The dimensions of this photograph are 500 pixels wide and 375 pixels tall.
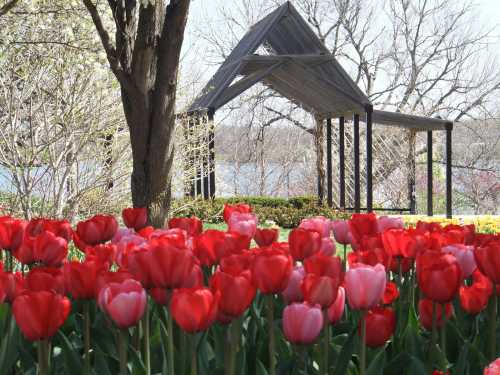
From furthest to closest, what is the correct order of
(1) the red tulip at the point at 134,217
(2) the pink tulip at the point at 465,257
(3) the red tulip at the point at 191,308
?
(1) the red tulip at the point at 134,217 < (2) the pink tulip at the point at 465,257 < (3) the red tulip at the point at 191,308

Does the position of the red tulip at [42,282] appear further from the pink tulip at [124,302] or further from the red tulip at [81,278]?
the pink tulip at [124,302]

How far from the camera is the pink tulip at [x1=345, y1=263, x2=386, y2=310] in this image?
132 centimetres

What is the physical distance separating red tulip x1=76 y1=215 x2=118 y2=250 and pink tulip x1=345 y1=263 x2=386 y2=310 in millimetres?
954

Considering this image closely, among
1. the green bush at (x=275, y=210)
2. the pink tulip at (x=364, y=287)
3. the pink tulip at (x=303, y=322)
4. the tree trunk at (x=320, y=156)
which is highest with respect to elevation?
the tree trunk at (x=320, y=156)

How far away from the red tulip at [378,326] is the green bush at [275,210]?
8949 millimetres

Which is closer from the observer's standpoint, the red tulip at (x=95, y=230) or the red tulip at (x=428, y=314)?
the red tulip at (x=428, y=314)

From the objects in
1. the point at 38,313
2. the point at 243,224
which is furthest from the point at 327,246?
the point at 38,313

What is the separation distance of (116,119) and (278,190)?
15392 mm

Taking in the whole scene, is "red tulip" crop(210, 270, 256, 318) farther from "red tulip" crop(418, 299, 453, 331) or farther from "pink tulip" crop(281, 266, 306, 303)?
"red tulip" crop(418, 299, 453, 331)

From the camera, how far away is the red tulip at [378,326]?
1.37 metres

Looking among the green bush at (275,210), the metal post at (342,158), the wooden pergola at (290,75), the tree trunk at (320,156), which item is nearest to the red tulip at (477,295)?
the green bush at (275,210)

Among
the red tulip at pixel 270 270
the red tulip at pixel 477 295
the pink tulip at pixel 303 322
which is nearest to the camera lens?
the pink tulip at pixel 303 322

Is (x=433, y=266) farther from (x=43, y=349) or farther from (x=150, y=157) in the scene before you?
(x=150, y=157)

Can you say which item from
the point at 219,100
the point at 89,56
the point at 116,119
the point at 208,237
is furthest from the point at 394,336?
the point at 219,100
